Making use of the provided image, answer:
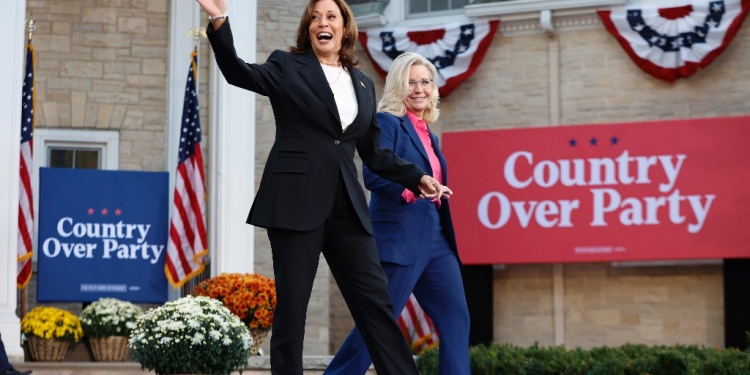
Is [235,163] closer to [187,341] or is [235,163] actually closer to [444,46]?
[444,46]

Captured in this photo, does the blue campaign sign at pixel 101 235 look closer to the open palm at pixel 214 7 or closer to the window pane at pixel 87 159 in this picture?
the window pane at pixel 87 159

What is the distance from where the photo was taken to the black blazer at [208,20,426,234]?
3430 mm

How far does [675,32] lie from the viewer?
10.7 metres

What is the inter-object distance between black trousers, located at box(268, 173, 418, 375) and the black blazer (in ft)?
0.25

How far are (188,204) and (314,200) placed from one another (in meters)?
6.37

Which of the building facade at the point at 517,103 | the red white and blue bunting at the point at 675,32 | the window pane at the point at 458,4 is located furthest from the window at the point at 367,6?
the red white and blue bunting at the point at 675,32

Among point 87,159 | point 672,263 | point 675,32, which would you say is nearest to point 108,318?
point 87,159

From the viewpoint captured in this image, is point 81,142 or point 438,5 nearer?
point 81,142

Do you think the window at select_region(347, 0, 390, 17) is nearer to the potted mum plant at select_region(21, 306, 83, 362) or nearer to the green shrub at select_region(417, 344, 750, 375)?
the potted mum plant at select_region(21, 306, 83, 362)

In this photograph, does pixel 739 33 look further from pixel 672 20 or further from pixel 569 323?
pixel 569 323

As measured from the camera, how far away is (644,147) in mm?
10570

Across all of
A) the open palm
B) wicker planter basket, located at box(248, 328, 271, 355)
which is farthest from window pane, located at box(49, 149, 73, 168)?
the open palm

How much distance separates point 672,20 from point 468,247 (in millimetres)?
3380

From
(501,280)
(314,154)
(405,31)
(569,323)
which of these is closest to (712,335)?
(569,323)
